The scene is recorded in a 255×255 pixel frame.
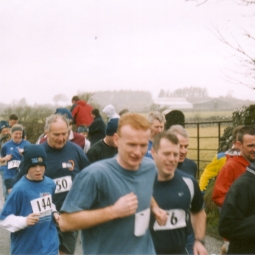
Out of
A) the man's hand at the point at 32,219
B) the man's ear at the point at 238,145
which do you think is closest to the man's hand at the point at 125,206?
the man's hand at the point at 32,219

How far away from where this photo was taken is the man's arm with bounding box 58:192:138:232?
3.21m

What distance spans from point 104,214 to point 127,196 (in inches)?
6.7

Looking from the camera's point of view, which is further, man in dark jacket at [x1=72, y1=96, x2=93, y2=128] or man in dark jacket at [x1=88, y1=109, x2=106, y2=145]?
man in dark jacket at [x1=72, y1=96, x2=93, y2=128]

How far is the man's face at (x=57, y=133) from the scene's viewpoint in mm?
6090

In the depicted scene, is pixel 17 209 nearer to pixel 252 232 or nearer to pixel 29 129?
pixel 252 232

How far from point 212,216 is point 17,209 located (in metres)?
4.94

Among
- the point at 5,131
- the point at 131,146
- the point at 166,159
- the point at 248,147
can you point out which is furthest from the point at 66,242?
the point at 5,131

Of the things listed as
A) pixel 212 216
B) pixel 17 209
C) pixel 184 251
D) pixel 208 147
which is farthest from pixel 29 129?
pixel 184 251

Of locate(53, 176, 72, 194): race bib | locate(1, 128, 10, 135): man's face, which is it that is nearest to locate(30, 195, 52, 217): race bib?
locate(53, 176, 72, 194): race bib

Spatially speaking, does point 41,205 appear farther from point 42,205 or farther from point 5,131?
point 5,131

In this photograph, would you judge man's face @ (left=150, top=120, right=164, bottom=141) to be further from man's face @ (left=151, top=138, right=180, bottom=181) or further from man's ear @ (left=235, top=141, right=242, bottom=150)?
man's face @ (left=151, top=138, right=180, bottom=181)

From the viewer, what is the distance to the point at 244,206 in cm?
421

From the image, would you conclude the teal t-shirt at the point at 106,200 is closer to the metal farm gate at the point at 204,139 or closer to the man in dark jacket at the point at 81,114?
the metal farm gate at the point at 204,139

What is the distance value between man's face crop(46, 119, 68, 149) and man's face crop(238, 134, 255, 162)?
192cm
